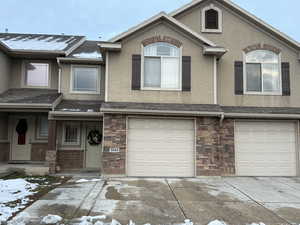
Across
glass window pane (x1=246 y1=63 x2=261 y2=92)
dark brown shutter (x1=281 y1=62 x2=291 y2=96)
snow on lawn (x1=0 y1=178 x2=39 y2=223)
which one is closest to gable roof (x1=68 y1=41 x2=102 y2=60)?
snow on lawn (x1=0 y1=178 x2=39 y2=223)

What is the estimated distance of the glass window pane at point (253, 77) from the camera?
10.8 m

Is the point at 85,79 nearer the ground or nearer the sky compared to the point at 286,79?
nearer the sky

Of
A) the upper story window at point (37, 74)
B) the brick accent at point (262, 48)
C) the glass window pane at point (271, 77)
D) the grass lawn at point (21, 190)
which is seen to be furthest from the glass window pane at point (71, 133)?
the glass window pane at point (271, 77)

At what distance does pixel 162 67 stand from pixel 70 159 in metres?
5.90

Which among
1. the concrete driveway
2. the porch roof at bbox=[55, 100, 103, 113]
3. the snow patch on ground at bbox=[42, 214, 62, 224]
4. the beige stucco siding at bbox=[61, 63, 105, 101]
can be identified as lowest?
the concrete driveway

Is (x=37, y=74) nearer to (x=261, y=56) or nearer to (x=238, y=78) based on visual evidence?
(x=238, y=78)

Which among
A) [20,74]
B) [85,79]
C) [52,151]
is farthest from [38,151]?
[85,79]

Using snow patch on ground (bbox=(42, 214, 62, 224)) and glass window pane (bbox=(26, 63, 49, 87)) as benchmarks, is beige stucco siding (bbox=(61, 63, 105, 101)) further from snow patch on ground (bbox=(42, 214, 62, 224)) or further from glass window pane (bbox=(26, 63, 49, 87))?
snow patch on ground (bbox=(42, 214, 62, 224))

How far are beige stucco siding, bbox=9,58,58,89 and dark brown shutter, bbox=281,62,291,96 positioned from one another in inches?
418

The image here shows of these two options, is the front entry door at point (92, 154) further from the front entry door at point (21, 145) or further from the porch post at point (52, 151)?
the front entry door at point (21, 145)

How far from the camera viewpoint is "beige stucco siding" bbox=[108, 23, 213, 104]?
9766mm

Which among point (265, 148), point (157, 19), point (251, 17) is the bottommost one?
point (265, 148)

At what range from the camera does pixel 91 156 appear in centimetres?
1141

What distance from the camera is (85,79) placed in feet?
38.7
